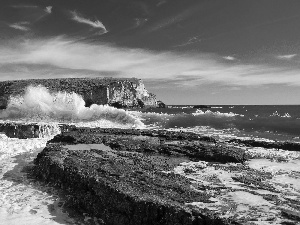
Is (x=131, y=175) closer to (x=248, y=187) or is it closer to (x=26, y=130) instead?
(x=248, y=187)

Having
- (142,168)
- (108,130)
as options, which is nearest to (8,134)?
(108,130)

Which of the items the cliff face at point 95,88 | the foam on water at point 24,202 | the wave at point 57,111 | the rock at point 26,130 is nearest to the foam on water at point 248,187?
the foam on water at point 24,202

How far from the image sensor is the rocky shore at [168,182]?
11.6 ft

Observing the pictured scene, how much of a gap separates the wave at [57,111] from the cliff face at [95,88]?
105 ft

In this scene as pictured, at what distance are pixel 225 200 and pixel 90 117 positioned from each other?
81.4 feet

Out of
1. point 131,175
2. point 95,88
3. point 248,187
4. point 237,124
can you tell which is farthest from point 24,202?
point 95,88

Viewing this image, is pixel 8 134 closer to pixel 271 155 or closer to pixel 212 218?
pixel 271 155

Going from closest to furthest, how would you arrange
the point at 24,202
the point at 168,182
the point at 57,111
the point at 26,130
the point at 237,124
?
the point at 168,182, the point at 24,202, the point at 26,130, the point at 237,124, the point at 57,111

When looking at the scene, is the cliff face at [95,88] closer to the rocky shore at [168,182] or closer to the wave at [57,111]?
the wave at [57,111]

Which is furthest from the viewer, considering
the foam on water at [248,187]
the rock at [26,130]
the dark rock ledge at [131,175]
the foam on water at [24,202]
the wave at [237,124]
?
the wave at [237,124]

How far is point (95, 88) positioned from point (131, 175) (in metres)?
67.2

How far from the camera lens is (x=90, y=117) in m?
27.7

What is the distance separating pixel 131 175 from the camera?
4863mm

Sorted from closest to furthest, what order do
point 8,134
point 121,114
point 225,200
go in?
point 225,200
point 8,134
point 121,114
